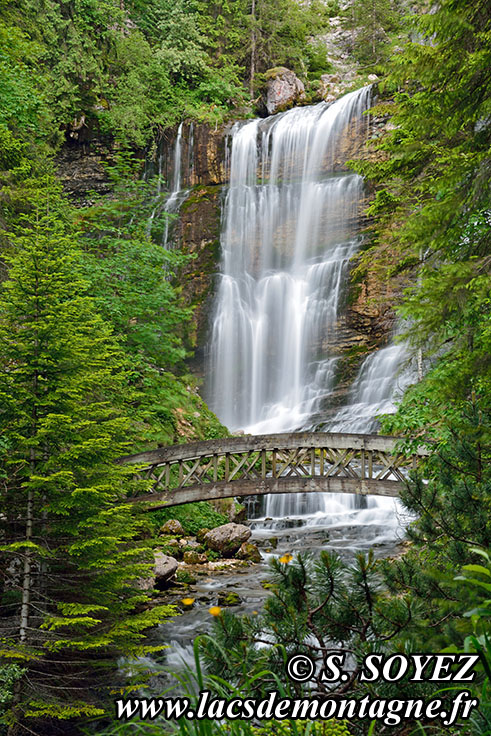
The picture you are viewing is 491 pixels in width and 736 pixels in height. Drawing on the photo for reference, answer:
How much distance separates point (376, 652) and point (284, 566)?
62cm

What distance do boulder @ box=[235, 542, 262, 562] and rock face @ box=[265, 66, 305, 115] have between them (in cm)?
3214

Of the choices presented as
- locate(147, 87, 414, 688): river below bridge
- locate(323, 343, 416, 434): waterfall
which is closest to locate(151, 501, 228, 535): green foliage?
locate(323, 343, 416, 434): waterfall

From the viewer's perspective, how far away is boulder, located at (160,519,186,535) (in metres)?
15.4

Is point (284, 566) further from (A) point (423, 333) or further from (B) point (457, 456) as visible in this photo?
(A) point (423, 333)

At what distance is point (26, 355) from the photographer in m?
6.95

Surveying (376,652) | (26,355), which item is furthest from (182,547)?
(376,652)

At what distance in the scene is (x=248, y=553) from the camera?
565 inches

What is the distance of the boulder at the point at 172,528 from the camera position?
607 inches

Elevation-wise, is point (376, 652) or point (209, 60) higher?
point (209, 60)

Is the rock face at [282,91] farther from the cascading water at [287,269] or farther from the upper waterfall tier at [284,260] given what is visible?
the cascading water at [287,269]

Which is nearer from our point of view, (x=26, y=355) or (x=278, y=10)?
(x=26, y=355)

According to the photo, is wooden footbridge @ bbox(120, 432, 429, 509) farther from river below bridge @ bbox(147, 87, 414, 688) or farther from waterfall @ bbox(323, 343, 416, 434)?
river below bridge @ bbox(147, 87, 414, 688)

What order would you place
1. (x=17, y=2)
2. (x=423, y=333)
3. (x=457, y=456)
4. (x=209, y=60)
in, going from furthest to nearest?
1. (x=209, y=60)
2. (x=17, y=2)
3. (x=423, y=333)
4. (x=457, y=456)

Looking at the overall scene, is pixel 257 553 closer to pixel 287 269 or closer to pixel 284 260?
pixel 287 269
